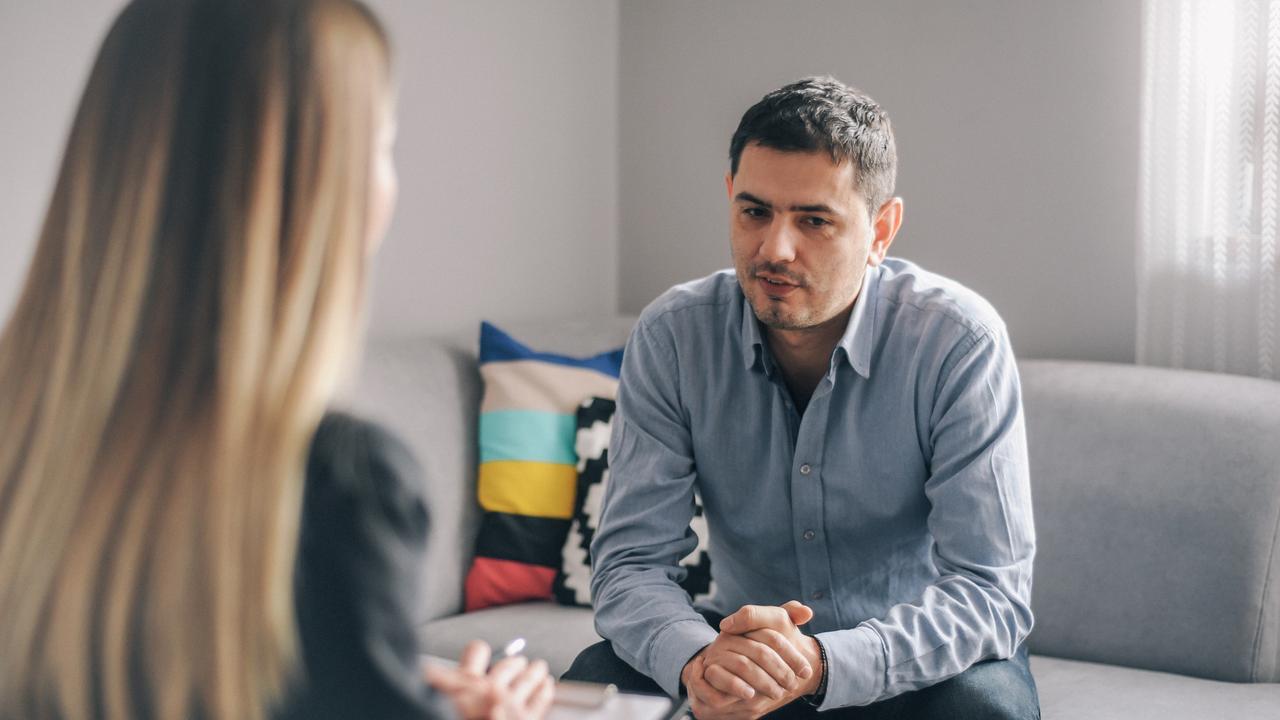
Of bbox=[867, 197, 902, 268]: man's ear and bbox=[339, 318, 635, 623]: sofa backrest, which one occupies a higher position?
bbox=[867, 197, 902, 268]: man's ear

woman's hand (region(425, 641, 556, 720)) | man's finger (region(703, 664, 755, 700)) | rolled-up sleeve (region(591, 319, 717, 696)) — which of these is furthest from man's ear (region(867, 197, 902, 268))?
woman's hand (region(425, 641, 556, 720))

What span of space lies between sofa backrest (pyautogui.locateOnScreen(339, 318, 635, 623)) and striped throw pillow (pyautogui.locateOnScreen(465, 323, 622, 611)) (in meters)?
0.04

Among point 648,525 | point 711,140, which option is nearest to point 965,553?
point 648,525

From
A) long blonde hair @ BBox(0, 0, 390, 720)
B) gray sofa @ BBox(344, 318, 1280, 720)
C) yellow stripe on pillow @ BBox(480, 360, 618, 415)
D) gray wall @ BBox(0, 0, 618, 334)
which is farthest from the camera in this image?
gray wall @ BBox(0, 0, 618, 334)

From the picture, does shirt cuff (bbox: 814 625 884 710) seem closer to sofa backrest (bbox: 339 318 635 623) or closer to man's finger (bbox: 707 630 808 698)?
man's finger (bbox: 707 630 808 698)

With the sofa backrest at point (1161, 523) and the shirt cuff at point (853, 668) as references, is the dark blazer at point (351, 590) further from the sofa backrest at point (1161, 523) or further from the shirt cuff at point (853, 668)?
the sofa backrest at point (1161, 523)

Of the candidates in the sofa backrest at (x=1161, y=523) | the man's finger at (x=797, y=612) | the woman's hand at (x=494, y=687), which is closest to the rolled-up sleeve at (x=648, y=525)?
the man's finger at (x=797, y=612)

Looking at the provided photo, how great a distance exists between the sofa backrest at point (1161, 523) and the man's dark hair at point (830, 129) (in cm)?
67

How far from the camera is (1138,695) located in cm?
172

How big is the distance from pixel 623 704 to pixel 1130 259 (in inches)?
70.1

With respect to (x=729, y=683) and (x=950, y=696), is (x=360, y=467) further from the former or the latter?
(x=950, y=696)

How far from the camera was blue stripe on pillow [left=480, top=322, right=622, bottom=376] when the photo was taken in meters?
2.15

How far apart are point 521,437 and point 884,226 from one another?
775 millimetres

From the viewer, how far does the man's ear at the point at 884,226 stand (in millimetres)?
1628
